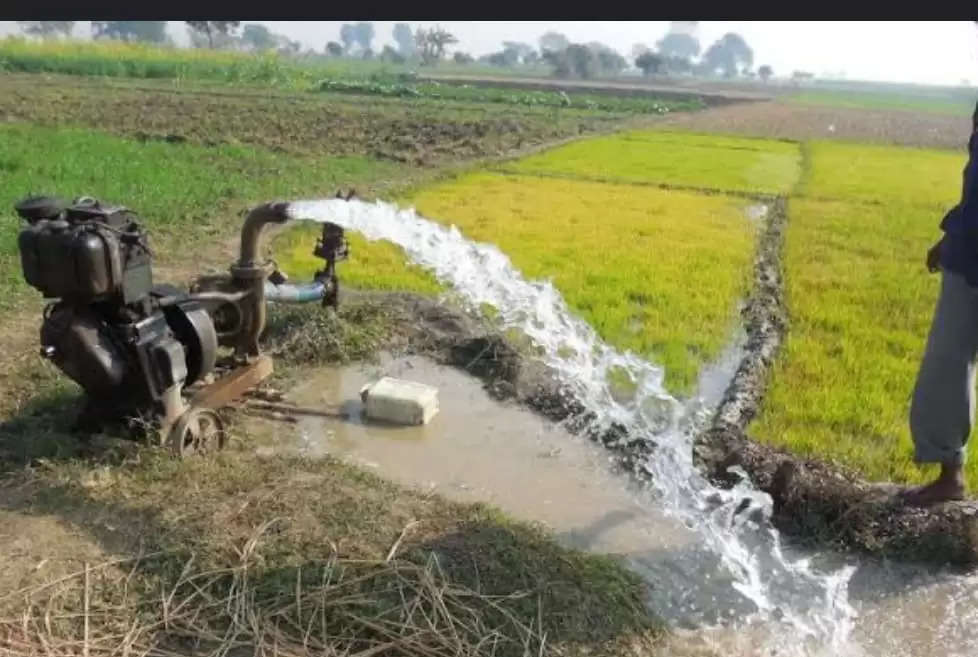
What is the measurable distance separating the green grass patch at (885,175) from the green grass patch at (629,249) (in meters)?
2.82

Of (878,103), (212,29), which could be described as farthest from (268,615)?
(212,29)

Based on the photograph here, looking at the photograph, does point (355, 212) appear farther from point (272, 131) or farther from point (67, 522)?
point (272, 131)

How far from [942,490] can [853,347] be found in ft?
8.48

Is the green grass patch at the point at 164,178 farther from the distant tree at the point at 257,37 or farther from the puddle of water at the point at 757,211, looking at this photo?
the distant tree at the point at 257,37

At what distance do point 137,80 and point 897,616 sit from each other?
115 ft

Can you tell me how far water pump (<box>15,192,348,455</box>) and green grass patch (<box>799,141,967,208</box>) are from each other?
11416 millimetres

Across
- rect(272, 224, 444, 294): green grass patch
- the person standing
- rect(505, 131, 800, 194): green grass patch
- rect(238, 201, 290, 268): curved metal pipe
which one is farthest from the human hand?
rect(505, 131, 800, 194): green grass patch

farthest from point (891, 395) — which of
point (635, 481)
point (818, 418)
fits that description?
point (635, 481)

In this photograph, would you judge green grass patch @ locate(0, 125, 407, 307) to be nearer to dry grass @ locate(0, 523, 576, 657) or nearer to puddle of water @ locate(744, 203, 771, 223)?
dry grass @ locate(0, 523, 576, 657)

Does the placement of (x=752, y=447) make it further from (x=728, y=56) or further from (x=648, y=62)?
(x=728, y=56)

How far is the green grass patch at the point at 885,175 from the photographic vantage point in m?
13.9

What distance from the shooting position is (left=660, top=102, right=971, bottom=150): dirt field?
26.8 meters

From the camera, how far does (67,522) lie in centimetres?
338

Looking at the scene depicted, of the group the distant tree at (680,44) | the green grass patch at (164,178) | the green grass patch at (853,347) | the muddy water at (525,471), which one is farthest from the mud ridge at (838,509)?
the distant tree at (680,44)
